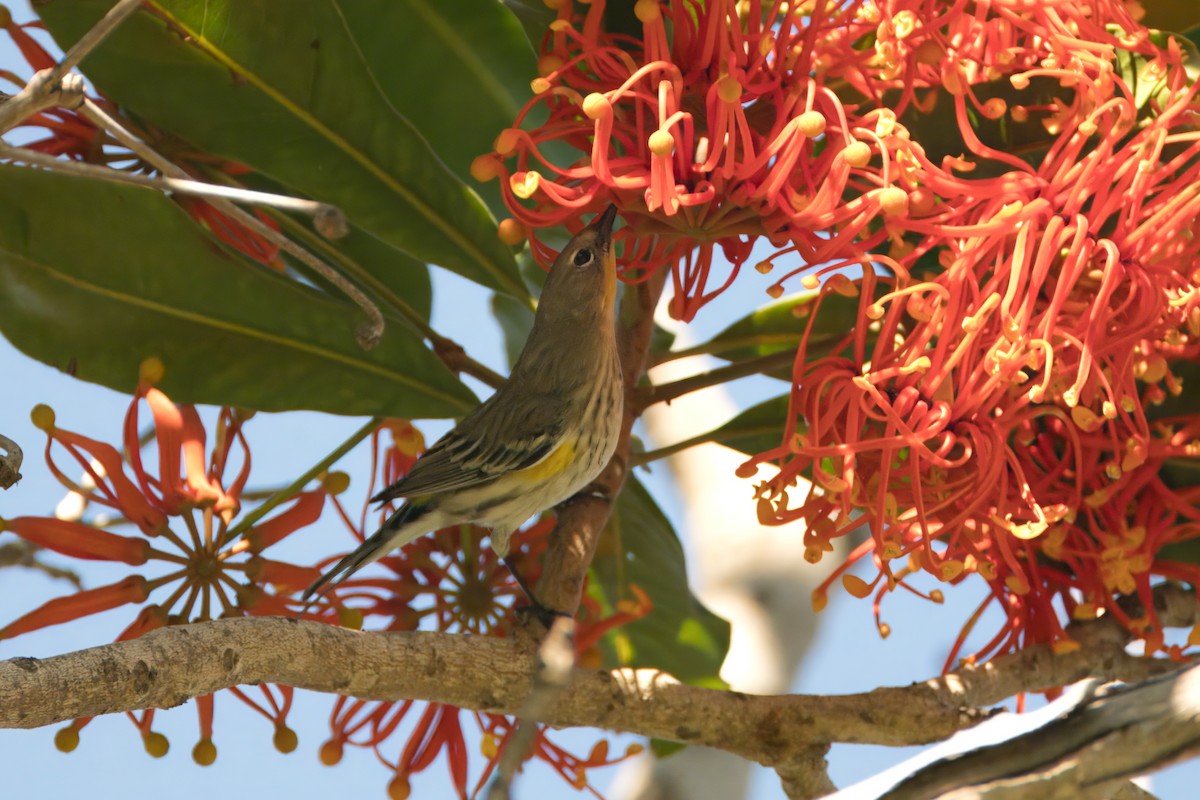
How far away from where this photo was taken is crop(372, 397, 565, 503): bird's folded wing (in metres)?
2.40

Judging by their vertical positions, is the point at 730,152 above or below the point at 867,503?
above

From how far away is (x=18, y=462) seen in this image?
64.0 inches

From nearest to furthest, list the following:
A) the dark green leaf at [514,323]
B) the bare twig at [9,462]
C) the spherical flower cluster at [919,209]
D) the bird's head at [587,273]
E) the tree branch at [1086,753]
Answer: the tree branch at [1086,753] → the bare twig at [9,462] → the spherical flower cluster at [919,209] → the bird's head at [587,273] → the dark green leaf at [514,323]

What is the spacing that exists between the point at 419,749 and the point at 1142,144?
1627mm

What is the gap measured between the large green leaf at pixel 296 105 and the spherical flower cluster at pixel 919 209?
41cm

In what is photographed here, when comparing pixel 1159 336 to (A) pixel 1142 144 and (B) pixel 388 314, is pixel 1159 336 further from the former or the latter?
(B) pixel 388 314

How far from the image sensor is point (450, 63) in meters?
2.25

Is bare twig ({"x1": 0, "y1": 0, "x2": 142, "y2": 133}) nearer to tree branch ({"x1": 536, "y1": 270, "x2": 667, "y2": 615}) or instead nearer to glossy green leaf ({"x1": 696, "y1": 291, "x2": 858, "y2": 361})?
tree branch ({"x1": 536, "y1": 270, "x2": 667, "y2": 615})

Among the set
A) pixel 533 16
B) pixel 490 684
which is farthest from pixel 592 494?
pixel 533 16

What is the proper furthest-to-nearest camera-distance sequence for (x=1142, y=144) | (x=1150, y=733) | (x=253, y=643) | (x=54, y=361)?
(x=54, y=361) → (x=1142, y=144) → (x=253, y=643) → (x=1150, y=733)

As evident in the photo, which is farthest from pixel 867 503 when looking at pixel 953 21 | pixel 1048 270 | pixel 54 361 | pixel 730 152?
pixel 54 361

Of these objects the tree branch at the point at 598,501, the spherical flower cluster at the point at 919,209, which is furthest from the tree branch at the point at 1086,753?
the tree branch at the point at 598,501

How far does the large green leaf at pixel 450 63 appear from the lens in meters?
2.20

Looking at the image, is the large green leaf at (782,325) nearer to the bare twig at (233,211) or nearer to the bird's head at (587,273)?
the bird's head at (587,273)
